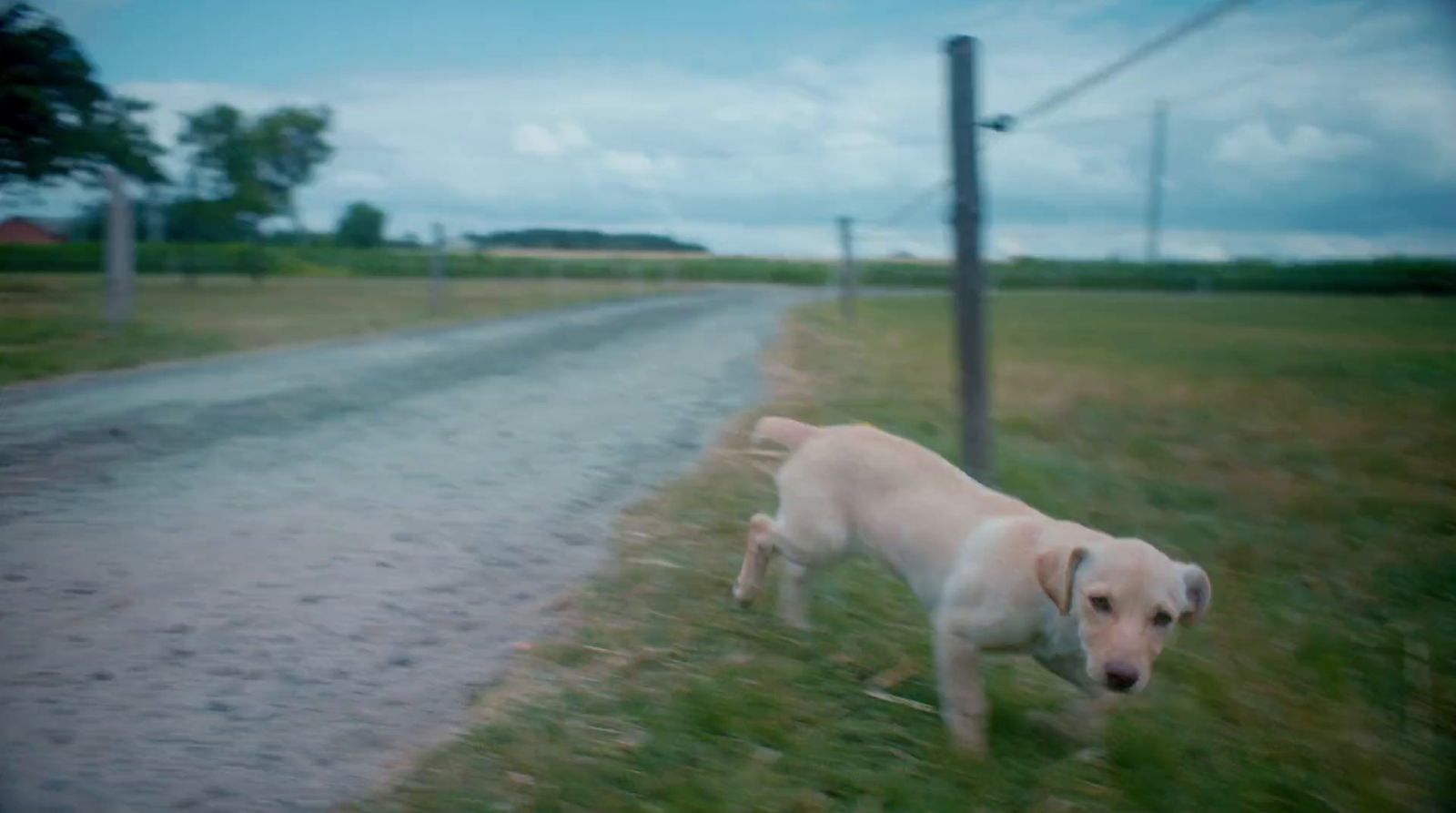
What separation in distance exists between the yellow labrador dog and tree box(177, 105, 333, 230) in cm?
562

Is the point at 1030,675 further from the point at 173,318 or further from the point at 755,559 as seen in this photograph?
the point at 173,318

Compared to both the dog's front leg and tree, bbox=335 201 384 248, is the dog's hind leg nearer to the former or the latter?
the dog's front leg

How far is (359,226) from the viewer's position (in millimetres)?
12133

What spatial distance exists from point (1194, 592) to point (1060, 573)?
54 cm

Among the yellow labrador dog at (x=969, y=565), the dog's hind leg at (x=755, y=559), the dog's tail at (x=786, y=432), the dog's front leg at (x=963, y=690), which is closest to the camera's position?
the yellow labrador dog at (x=969, y=565)

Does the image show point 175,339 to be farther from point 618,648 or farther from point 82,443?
point 618,648

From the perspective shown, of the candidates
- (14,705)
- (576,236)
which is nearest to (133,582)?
Result: (14,705)

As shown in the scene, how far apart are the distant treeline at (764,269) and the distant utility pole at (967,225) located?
4.07 feet

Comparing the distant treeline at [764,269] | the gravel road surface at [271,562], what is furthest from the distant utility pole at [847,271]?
the gravel road surface at [271,562]

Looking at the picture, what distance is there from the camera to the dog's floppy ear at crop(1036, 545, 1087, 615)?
13.1 feet

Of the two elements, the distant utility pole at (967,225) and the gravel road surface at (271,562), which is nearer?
the gravel road surface at (271,562)

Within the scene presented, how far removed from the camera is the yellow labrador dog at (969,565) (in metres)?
3.94

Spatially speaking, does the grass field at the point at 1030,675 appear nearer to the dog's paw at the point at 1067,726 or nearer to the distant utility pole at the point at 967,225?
A: the dog's paw at the point at 1067,726

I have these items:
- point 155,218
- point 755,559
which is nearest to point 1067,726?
point 755,559
